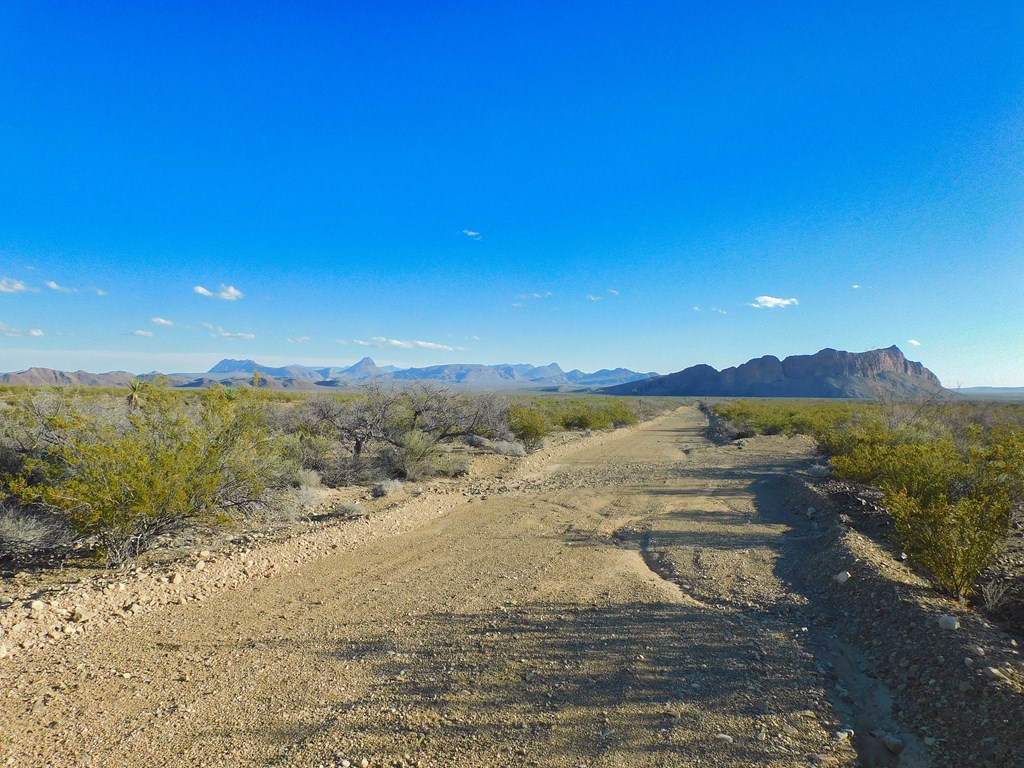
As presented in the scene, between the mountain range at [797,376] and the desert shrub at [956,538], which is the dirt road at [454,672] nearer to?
the desert shrub at [956,538]

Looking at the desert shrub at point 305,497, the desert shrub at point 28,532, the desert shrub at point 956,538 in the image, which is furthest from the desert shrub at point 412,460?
the desert shrub at point 956,538

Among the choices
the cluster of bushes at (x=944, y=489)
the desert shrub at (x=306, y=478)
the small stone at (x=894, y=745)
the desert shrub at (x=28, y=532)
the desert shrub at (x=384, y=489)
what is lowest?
the desert shrub at (x=384, y=489)

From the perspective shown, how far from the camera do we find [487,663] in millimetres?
4840

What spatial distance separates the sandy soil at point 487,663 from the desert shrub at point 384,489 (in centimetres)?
389

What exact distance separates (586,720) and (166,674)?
3.73 metres

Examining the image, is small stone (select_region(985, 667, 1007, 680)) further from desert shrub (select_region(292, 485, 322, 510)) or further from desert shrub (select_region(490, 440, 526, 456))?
desert shrub (select_region(490, 440, 526, 456))

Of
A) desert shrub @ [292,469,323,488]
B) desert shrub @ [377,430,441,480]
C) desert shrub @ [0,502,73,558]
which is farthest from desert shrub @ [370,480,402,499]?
desert shrub @ [0,502,73,558]

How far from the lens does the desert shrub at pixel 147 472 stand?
6.70 m

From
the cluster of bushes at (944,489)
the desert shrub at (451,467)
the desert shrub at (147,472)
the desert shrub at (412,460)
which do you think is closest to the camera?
the cluster of bushes at (944,489)

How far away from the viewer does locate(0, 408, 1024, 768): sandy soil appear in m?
3.71

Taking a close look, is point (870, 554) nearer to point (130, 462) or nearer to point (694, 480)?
point (694, 480)

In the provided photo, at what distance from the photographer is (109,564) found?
6.89 m

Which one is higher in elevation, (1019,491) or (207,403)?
(207,403)

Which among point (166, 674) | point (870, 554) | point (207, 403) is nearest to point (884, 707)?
point (870, 554)
